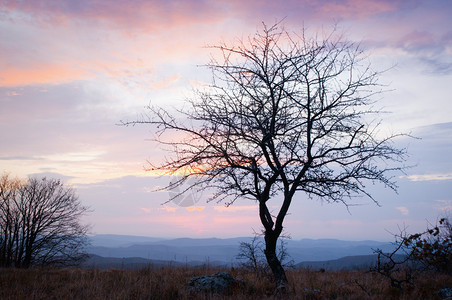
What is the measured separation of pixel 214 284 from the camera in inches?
320

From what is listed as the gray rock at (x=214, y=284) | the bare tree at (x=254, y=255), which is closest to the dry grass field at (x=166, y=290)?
the gray rock at (x=214, y=284)

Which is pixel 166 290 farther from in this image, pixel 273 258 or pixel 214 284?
pixel 273 258

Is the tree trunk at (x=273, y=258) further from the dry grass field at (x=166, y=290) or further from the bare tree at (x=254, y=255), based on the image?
the bare tree at (x=254, y=255)

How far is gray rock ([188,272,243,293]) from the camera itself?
26.1 feet

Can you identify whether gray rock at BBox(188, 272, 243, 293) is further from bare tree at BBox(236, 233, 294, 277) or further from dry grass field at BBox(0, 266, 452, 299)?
bare tree at BBox(236, 233, 294, 277)

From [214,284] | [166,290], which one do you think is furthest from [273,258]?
[166,290]

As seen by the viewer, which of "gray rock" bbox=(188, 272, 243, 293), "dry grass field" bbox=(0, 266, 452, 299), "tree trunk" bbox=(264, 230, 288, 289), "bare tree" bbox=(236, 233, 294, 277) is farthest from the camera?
"bare tree" bbox=(236, 233, 294, 277)

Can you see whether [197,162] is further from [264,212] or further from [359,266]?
[359,266]

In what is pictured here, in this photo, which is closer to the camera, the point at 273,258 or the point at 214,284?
the point at 214,284

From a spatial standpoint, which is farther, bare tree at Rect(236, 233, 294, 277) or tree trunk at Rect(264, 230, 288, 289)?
bare tree at Rect(236, 233, 294, 277)

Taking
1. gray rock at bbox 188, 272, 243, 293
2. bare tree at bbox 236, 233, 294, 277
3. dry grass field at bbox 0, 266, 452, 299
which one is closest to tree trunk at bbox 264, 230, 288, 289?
dry grass field at bbox 0, 266, 452, 299

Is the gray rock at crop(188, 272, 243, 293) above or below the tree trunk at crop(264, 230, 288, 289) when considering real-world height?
below

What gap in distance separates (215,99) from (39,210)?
43317mm

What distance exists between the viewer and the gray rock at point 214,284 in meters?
7.96
